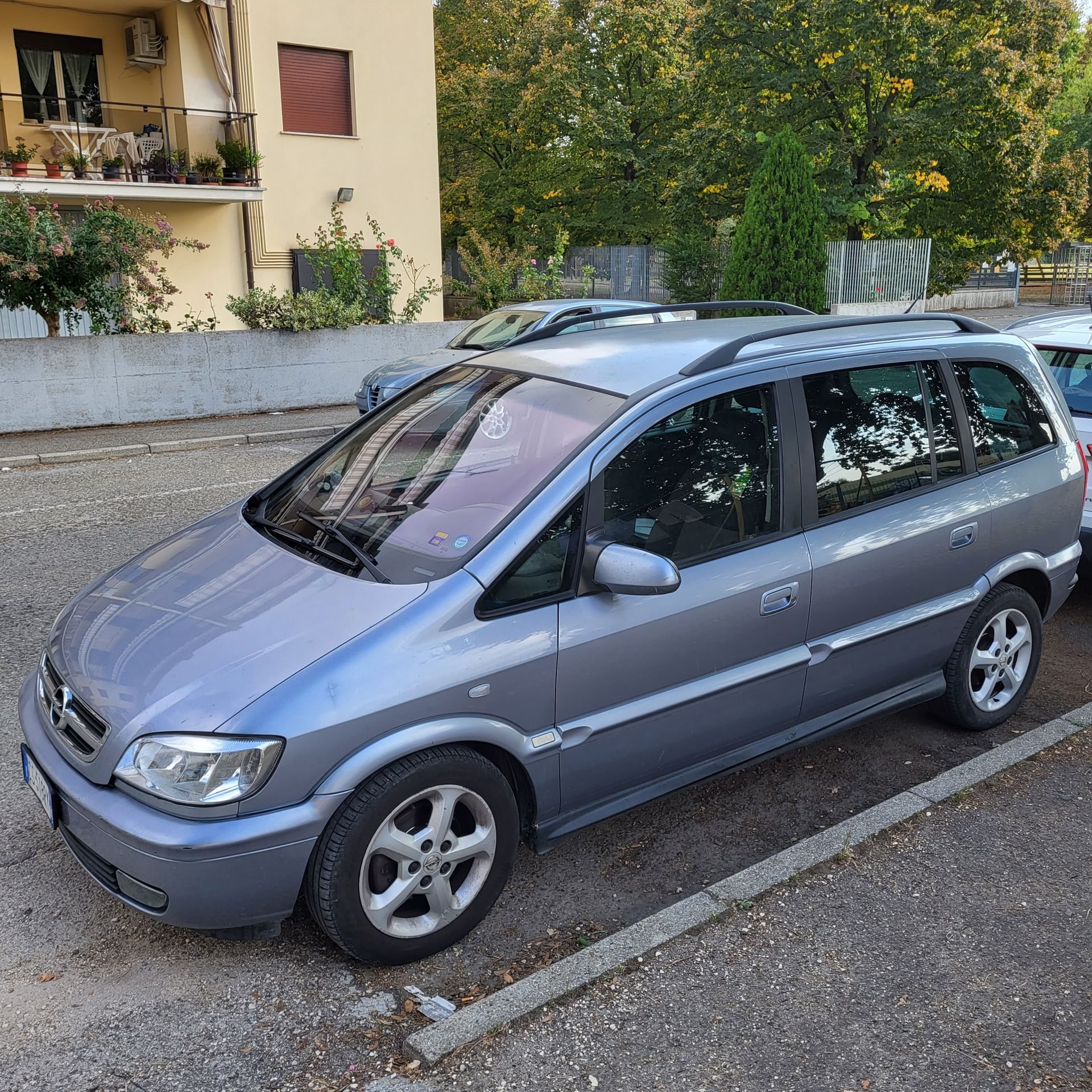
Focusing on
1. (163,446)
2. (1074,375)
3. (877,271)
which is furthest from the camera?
(877,271)

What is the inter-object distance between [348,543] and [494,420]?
76cm

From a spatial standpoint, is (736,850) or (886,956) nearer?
(886,956)

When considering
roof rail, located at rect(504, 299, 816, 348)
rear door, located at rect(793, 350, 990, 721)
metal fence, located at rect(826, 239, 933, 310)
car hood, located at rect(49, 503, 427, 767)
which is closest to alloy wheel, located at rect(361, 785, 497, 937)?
car hood, located at rect(49, 503, 427, 767)

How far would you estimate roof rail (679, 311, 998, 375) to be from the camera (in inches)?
147

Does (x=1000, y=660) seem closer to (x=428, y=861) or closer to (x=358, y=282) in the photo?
(x=428, y=861)

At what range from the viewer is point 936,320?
15.6ft

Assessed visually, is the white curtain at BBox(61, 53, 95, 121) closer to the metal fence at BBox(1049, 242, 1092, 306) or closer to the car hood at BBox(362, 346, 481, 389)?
the car hood at BBox(362, 346, 481, 389)

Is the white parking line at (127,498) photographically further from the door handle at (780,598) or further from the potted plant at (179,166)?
the potted plant at (179,166)

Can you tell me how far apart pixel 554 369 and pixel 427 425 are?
549 millimetres

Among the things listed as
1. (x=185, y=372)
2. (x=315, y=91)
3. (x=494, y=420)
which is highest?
(x=315, y=91)

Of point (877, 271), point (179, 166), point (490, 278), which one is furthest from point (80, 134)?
point (877, 271)

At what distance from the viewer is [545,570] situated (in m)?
3.31

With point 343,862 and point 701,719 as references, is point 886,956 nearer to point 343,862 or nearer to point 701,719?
point 701,719

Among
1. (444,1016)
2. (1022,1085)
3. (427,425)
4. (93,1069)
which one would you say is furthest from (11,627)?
(1022,1085)
